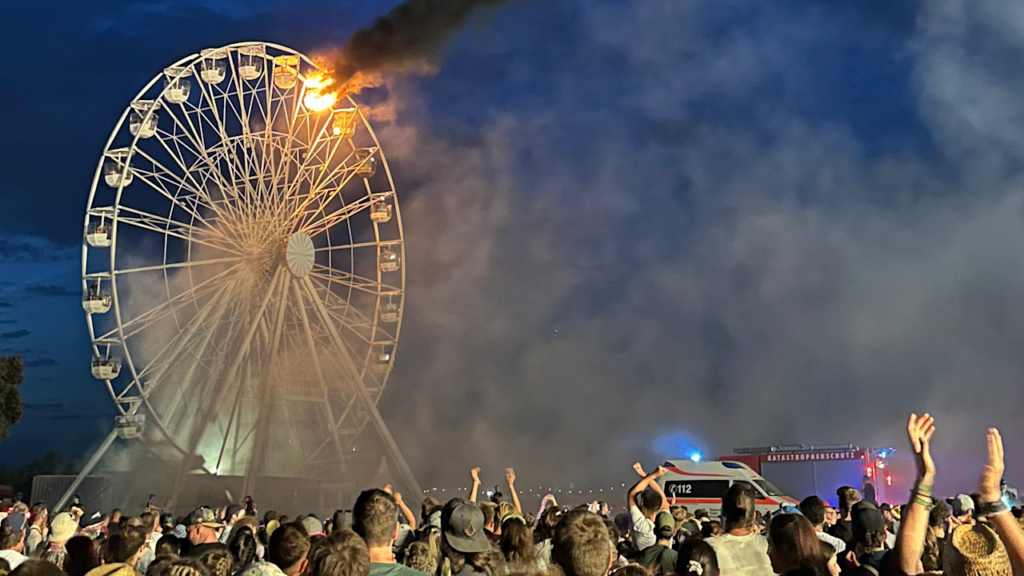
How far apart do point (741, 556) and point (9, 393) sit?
47113mm

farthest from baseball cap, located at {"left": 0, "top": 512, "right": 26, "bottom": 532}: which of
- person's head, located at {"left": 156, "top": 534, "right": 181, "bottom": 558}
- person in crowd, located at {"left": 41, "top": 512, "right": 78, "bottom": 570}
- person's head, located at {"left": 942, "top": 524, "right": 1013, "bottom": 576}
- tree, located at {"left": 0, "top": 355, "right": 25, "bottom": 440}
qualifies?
tree, located at {"left": 0, "top": 355, "right": 25, "bottom": 440}

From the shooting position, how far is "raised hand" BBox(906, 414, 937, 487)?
3.71 metres

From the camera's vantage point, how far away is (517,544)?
16.3 ft

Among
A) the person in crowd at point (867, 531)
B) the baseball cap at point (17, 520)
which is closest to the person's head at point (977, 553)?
the person in crowd at point (867, 531)

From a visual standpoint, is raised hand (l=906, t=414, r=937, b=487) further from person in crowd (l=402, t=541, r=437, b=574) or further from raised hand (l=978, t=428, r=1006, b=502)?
person in crowd (l=402, t=541, r=437, b=574)

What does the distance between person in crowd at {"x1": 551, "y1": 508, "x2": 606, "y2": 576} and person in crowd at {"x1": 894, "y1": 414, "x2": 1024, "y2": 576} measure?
1.21m

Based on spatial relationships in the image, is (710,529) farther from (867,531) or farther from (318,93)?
(318,93)

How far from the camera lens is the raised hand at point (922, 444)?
3705 millimetres

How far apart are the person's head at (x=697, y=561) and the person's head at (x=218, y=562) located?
8.26 ft

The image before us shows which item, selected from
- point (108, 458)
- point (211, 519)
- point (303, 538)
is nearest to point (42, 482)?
point (108, 458)

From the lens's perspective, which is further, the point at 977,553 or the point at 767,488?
the point at 767,488

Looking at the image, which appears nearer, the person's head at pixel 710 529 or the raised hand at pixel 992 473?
the raised hand at pixel 992 473

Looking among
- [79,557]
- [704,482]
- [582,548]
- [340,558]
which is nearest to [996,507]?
[582,548]

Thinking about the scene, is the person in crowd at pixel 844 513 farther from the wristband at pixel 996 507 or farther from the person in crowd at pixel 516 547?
the wristband at pixel 996 507
